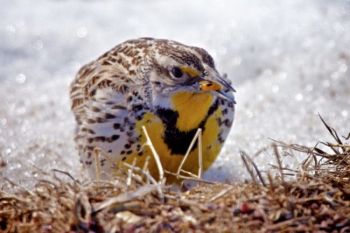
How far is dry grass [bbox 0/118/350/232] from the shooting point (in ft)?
11.7

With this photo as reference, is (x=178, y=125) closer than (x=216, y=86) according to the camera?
No

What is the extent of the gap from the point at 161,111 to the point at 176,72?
0.23 metres

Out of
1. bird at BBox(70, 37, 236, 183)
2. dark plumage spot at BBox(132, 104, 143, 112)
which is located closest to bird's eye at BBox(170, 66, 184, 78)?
bird at BBox(70, 37, 236, 183)

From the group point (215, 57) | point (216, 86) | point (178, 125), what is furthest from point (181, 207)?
point (215, 57)

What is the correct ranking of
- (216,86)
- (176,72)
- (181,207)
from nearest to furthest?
(181,207) < (216,86) < (176,72)

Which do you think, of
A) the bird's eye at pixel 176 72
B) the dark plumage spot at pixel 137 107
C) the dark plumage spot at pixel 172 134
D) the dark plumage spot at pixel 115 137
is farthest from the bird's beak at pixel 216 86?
the dark plumage spot at pixel 115 137

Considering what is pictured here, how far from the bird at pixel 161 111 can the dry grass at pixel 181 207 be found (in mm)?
1186

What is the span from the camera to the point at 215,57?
805cm

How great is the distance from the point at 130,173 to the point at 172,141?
140cm

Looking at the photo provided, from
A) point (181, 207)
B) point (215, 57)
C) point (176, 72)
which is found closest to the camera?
point (181, 207)

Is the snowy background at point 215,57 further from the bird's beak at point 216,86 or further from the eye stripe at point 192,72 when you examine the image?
the eye stripe at point 192,72

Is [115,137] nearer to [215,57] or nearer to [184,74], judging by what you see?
[184,74]

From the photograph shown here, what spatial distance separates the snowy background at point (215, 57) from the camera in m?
6.64

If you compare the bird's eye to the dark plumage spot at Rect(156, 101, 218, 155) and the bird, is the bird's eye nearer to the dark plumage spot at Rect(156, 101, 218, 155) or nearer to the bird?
the bird
